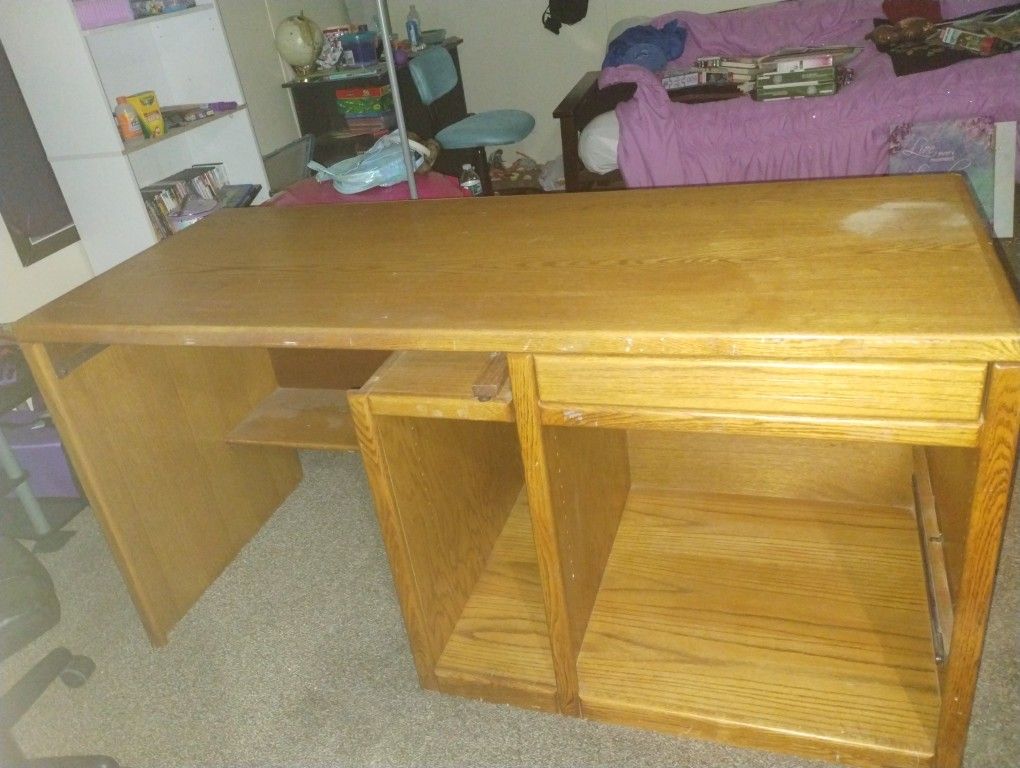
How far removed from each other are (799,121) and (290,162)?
2.07m

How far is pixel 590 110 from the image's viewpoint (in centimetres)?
333

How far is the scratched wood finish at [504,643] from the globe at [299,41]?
302 cm

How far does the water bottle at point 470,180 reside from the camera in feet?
11.5

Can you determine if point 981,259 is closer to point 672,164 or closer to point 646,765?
point 646,765

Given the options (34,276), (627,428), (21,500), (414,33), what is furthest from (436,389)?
(414,33)

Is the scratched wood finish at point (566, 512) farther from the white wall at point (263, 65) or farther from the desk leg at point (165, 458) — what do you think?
the white wall at point (263, 65)

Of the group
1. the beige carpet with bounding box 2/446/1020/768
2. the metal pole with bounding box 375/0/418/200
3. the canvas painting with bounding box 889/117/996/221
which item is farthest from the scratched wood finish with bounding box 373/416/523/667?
the canvas painting with bounding box 889/117/996/221

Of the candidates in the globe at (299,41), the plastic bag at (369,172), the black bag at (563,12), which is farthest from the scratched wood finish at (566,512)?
the black bag at (563,12)

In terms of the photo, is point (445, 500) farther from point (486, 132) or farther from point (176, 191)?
point (486, 132)

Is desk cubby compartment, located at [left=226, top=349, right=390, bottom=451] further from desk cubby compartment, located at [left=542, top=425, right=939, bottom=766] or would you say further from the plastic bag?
the plastic bag

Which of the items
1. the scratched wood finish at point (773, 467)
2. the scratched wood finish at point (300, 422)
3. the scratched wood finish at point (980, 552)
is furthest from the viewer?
the scratched wood finish at point (300, 422)

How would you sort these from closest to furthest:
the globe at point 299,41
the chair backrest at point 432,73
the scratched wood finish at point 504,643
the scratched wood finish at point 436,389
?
1. the scratched wood finish at point 436,389
2. the scratched wood finish at point 504,643
3. the chair backrest at point 432,73
4. the globe at point 299,41

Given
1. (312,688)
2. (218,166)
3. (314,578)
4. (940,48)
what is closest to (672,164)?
(940,48)

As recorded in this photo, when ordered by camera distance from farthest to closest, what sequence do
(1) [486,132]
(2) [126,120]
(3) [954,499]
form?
(1) [486,132], (2) [126,120], (3) [954,499]
